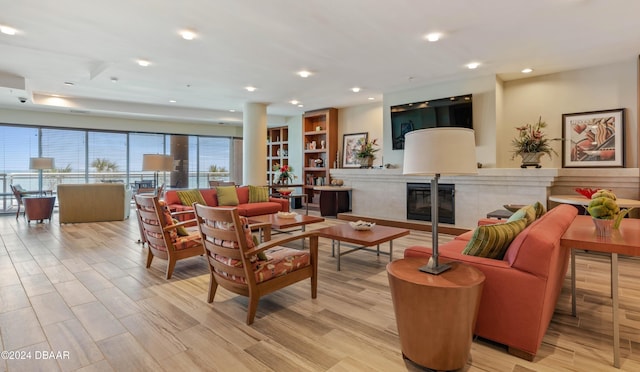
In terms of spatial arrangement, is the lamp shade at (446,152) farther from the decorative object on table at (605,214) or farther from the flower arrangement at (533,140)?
the flower arrangement at (533,140)

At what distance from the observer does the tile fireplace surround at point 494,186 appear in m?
4.86

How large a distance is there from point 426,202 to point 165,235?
15.4 ft

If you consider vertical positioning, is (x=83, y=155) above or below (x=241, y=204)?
above

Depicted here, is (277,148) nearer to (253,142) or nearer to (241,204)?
(253,142)

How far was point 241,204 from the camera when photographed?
6.32 m

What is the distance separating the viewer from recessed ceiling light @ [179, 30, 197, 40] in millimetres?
3787

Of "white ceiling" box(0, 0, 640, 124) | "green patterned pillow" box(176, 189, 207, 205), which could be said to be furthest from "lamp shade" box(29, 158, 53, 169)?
"green patterned pillow" box(176, 189, 207, 205)

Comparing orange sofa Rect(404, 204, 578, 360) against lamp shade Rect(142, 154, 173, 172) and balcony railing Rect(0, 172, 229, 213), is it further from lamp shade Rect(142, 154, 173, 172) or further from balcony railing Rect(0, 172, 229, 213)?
balcony railing Rect(0, 172, 229, 213)

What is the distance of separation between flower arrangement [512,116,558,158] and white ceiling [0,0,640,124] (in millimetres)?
910

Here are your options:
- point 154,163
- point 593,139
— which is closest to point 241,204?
point 154,163

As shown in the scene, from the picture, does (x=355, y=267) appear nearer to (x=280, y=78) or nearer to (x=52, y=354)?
(x=52, y=354)

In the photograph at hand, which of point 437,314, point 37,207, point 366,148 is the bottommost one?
point 437,314

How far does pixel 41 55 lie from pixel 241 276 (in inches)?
190

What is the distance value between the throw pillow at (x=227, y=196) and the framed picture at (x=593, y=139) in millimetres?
5800
